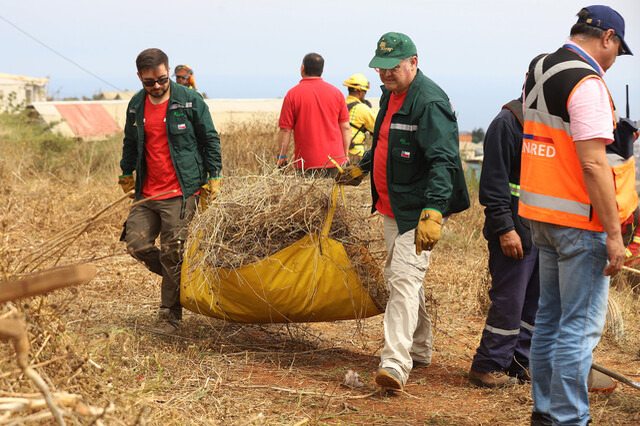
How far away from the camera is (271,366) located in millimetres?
4605

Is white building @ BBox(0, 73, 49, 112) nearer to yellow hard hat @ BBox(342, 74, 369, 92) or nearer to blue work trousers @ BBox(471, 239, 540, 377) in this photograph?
yellow hard hat @ BBox(342, 74, 369, 92)

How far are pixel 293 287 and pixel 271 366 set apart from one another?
57 centimetres

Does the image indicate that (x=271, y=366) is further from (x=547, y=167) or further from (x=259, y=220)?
(x=547, y=167)

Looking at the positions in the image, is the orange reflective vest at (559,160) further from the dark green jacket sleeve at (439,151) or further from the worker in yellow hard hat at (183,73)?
the worker in yellow hard hat at (183,73)

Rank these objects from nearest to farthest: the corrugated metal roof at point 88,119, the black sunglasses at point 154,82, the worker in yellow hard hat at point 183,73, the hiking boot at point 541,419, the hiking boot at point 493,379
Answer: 1. the hiking boot at point 541,419
2. the hiking boot at point 493,379
3. the black sunglasses at point 154,82
4. the worker in yellow hard hat at point 183,73
5. the corrugated metal roof at point 88,119

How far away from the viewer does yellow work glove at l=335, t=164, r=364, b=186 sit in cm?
467

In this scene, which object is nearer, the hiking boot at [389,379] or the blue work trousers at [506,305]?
the hiking boot at [389,379]

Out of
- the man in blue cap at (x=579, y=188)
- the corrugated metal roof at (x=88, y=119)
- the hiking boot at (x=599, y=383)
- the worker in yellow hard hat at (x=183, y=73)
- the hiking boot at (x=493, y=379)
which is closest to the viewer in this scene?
the man in blue cap at (x=579, y=188)

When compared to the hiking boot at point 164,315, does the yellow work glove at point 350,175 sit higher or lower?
higher

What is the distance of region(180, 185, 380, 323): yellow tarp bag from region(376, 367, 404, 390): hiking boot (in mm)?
544

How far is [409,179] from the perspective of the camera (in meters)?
4.25

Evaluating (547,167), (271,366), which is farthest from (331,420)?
(547,167)

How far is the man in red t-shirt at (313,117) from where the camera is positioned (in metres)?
6.89

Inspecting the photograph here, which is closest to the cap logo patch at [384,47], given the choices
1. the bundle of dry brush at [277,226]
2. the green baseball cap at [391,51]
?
the green baseball cap at [391,51]
